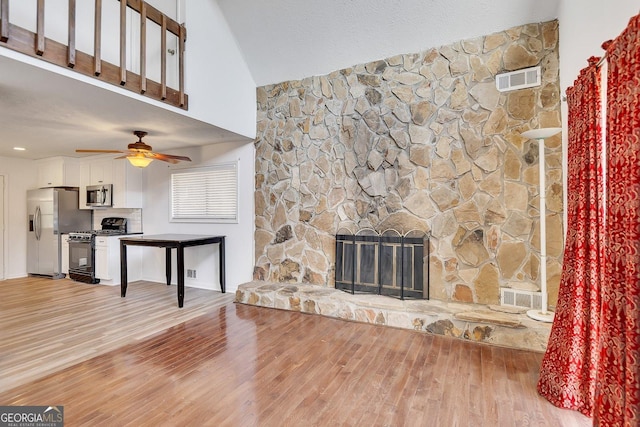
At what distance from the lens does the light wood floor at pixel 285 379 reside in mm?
1897

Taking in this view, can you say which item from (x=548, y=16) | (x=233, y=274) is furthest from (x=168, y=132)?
(x=548, y=16)

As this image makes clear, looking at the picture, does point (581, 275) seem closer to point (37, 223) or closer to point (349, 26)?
point (349, 26)

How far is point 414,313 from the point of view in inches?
129

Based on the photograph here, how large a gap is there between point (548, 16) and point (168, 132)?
4.64 m

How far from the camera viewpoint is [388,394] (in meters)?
2.13

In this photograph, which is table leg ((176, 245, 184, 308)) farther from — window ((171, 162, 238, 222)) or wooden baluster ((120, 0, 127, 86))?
wooden baluster ((120, 0, 127, 86))

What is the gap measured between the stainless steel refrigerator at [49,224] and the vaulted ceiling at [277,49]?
154 centimetres

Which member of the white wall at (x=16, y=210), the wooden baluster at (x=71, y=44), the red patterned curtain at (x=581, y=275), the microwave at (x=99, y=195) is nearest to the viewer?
the red patterned curtain at (x=581, y=275)

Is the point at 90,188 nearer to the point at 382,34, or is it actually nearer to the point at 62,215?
the point at 62,215

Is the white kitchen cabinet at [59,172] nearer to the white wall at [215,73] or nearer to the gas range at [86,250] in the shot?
the gas range at [86,250]

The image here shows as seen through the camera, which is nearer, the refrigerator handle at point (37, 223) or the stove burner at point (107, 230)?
the stove burner at point (107, 230)

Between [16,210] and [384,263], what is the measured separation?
7283 millimetres

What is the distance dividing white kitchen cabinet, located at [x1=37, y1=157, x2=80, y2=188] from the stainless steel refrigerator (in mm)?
166

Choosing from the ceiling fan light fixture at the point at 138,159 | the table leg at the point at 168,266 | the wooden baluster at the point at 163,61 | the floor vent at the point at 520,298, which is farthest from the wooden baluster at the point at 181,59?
the floor vent at the point at 520,298
